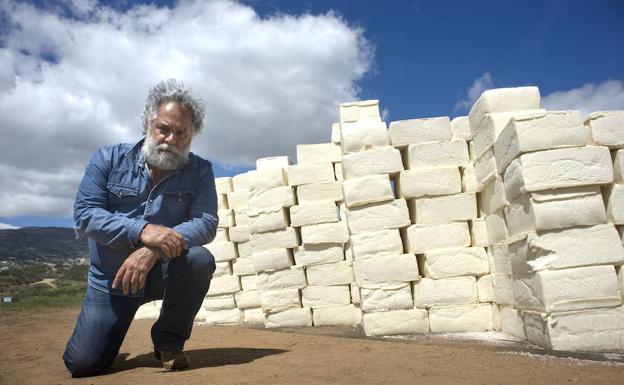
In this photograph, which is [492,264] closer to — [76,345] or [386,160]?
[386,160]

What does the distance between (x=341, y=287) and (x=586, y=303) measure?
3.69 metres

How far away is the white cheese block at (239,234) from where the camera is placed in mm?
8719

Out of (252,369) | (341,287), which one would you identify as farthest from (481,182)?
(252,369)

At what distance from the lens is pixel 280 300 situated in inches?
279

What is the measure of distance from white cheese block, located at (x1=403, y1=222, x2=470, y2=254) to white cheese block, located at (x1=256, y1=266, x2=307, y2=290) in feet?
8.02

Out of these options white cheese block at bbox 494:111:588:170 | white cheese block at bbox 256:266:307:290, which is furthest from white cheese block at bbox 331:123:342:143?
white cheese block at bbox 494:111:588:170

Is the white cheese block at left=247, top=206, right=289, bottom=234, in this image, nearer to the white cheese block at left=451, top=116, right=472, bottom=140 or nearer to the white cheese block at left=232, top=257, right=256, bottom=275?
the white cheese block at left=232, top=257, right=256, bottom=275

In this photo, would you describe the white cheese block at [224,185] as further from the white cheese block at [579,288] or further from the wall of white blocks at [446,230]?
the white cheese block at [579,288]

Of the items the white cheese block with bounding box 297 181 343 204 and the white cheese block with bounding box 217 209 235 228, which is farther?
the white cheese block with bounding box 217 209 235 228

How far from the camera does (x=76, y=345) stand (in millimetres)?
3307

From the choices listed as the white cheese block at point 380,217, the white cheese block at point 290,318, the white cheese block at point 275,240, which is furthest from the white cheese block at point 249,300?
the white cheese block at point 380,217

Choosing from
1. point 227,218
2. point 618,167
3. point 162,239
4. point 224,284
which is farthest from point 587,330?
point 227,218

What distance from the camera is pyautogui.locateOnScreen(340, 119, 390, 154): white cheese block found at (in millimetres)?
5352

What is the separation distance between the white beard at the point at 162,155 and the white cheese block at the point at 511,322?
3.41 metres
